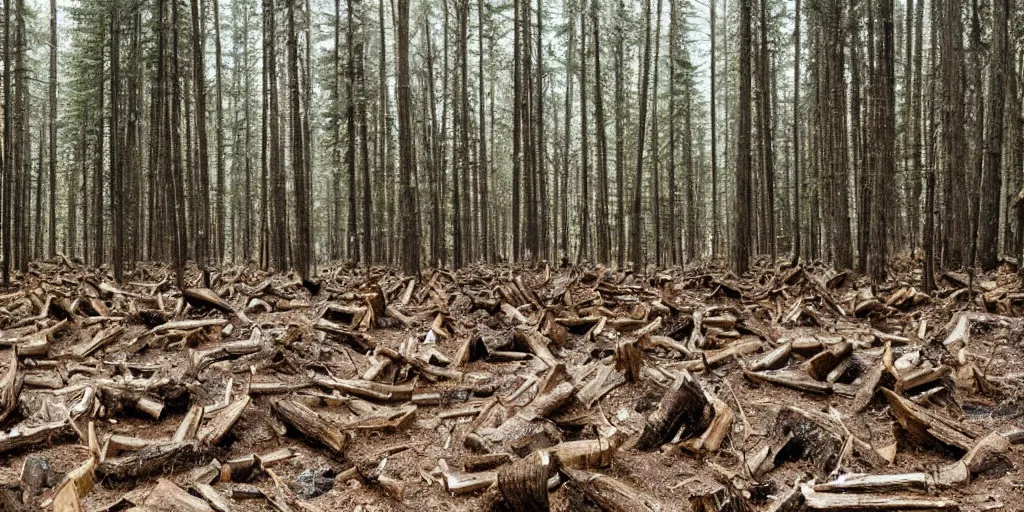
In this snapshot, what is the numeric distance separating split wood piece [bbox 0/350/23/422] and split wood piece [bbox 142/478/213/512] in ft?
6.26

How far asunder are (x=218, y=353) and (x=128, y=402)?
3.89ft

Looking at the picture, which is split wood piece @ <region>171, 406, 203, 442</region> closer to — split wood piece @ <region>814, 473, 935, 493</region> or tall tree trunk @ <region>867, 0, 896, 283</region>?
split wood piece @ <region>814, 473, 935, 493</region>

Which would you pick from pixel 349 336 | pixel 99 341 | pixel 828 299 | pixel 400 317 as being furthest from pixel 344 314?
pixel 828 299

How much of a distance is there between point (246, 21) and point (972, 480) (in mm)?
29089

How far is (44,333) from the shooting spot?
5.90 m

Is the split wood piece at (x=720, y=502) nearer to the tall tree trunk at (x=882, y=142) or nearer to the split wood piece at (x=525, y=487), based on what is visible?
the split wood piece at (x=525, y=487)

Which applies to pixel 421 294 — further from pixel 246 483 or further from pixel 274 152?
pixel 274 152

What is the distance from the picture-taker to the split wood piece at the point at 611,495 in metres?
2.75

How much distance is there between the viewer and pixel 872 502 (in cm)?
271

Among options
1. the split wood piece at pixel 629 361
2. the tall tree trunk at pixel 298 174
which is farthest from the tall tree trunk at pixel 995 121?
the tall tree trunk at pixel 298 174

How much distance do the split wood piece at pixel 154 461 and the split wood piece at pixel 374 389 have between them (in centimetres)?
129

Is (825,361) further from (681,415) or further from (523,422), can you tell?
(523,422)

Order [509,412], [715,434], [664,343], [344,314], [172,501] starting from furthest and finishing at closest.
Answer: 1. [344,314]
2. [664,343]
3. [509,412]
4. [715,434]
5. [172,501]

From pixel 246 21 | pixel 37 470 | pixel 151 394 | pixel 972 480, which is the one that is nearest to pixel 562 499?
pixel 972 480
